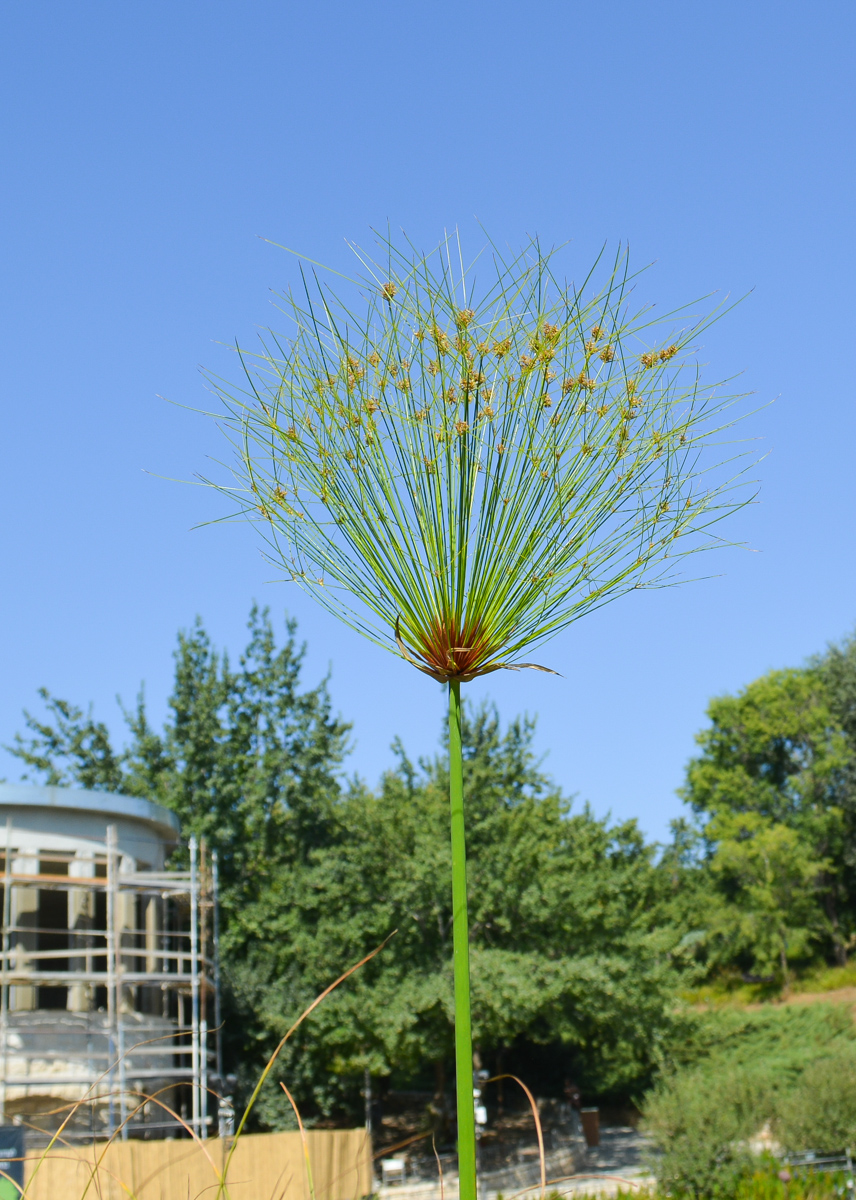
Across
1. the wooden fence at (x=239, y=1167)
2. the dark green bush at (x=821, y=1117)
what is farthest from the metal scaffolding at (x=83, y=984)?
the wooden fence at (x=239, y=1167)

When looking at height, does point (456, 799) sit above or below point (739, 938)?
above

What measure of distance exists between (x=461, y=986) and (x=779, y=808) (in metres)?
42.2

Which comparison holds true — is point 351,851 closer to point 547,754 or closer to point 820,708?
point 547,754

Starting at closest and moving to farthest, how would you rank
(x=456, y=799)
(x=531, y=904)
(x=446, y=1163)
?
(x=456, y=799)
(x=531, y=904)
(x=446, y=1163)

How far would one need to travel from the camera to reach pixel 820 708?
4131 cm

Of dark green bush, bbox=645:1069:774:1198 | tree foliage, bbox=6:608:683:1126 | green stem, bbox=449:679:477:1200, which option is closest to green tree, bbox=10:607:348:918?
tree foliage, bbox=6:608:683:1126

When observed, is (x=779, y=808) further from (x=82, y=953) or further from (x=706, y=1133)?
(x=82, y=953)

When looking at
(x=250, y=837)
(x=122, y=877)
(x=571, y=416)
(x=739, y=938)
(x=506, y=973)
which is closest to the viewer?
(x=571, y=416)

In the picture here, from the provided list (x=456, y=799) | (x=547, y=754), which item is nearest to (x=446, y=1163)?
(x=547, y=754)

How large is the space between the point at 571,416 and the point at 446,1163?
28866mm

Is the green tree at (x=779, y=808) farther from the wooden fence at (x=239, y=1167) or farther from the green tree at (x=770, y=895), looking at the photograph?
the wooden fence at (x=239, y=1167)

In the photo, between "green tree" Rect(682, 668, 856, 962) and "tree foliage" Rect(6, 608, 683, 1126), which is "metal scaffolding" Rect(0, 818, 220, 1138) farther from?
"green tree" Rect(682, 668, 856, 962)

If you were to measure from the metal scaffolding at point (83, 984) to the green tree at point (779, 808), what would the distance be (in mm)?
23782

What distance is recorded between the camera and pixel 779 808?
41.4 m
